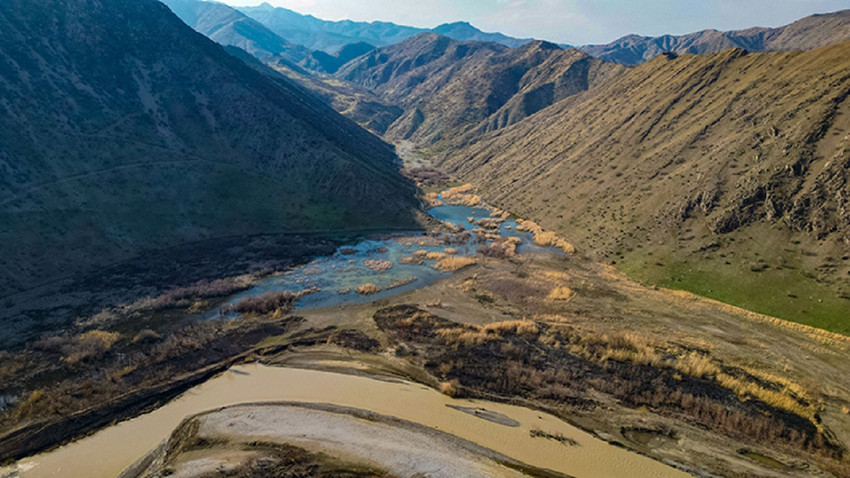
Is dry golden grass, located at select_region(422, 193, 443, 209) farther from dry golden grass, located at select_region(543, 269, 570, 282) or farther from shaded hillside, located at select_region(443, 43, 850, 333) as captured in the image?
dry golden grass, located at select_region(543, 269, 570, 282)

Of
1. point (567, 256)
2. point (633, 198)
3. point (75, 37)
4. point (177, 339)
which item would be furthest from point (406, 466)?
point (75, 37)

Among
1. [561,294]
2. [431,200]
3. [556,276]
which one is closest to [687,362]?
[561,294]

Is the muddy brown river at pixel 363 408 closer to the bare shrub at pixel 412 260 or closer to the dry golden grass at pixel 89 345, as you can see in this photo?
the dry golden grass at pixel 89 345

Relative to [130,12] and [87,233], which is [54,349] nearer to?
[87,233]

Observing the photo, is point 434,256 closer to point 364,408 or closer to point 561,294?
point 561,294

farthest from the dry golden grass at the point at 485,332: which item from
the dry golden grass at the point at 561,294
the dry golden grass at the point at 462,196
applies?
the dry golden grass at the point at 462,196

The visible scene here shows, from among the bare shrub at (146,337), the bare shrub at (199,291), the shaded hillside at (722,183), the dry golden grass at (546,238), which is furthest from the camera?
the dry golden grass at (546,238)
